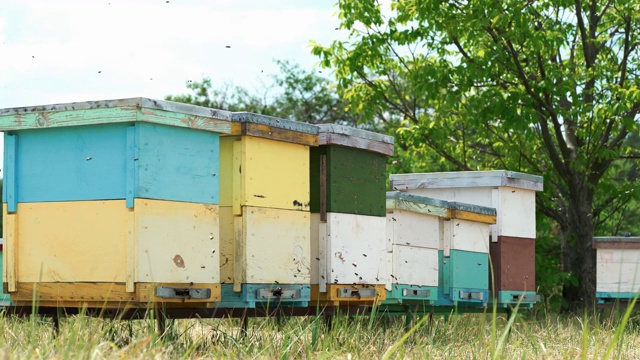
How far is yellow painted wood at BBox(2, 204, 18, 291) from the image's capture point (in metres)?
6.24

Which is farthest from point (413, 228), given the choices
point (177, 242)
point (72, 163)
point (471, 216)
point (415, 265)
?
point (72, 163)

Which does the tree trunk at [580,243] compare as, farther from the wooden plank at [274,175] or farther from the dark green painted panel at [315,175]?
the wooden plank at [274,175]

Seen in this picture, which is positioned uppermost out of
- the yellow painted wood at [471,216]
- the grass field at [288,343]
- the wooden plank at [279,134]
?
the wooden plank at [279,134]

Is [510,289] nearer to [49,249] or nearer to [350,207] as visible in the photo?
[350,207]

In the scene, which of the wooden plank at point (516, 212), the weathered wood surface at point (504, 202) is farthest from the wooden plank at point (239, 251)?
the wooden plank at point (516, 212)

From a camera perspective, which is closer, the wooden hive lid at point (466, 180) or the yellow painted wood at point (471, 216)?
the yellow painted wood at point (471, 216)

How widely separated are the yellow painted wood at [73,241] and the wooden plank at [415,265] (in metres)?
3.08

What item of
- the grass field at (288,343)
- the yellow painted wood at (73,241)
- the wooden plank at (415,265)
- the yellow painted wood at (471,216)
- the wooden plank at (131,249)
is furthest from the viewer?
the yellow painted wood at (471,216)

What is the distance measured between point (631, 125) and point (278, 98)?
1975cm

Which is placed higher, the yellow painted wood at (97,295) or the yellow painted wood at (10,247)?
the yellow painted wood at (10,247)

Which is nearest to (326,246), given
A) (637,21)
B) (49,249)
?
(49,249)

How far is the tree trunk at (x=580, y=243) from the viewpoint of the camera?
47.7ft

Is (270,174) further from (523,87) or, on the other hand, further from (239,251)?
(523,87)

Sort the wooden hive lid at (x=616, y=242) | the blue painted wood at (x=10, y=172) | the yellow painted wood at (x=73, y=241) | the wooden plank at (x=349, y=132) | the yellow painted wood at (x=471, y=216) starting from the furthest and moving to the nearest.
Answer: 1. the wooden hive lid at (x=616, y=242)
2. the yellow painted wood at (x=471, y=216)
3. the wooden plank at (x=349, y=132)
4. the blue painted wood at (x=10, y=172)
5. the yellow painted wood at (x=73, y=241)
